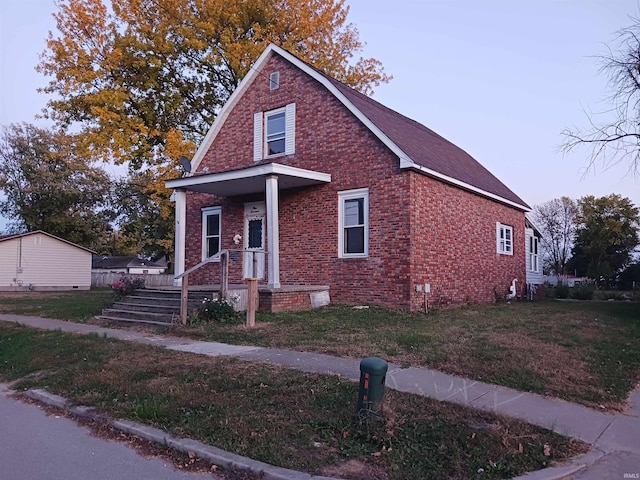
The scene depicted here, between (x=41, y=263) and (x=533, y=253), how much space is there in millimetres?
31734

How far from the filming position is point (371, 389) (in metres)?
4.93

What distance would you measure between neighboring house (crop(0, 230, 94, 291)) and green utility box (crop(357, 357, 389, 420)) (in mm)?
35697

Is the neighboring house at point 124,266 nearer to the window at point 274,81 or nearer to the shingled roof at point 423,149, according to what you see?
the window at point 274,81

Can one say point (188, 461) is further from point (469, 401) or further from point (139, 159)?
point (139, 159)

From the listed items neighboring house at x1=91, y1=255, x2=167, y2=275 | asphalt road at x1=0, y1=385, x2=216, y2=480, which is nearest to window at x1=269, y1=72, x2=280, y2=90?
asphalt road at x1=0, y1=385, x2=216, y2=480

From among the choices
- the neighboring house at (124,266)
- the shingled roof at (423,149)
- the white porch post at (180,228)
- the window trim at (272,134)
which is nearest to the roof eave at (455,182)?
the shingled roof at (423,149)

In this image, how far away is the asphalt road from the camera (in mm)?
4230

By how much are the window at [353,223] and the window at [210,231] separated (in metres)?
5.04

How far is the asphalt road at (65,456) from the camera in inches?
167

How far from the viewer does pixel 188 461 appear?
4445 mm

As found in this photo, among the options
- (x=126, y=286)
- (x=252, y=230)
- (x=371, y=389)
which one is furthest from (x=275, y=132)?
(x=371, y=389)

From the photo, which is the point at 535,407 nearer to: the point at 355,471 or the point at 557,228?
the point at 355,471

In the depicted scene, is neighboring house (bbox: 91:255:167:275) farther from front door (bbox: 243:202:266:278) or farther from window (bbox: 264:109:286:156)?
window (bbox: 264:109:286:156)

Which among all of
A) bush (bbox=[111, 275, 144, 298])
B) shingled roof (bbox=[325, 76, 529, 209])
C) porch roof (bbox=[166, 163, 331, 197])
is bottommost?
bush (bbox=[111, 275, 144, 298])
